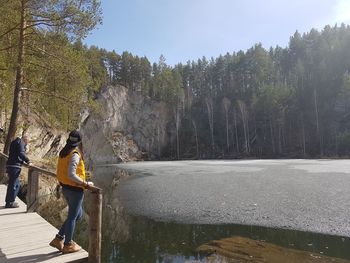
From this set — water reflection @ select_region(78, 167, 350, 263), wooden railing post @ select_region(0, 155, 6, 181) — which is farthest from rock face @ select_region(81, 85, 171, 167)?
water reflection @ select_region(78, 167, 350, 263)

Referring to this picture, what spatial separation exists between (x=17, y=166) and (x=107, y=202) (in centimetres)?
1027

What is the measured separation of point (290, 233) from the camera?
41.8 ft

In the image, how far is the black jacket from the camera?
10594 mm

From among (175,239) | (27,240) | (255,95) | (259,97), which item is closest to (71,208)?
(27,240)

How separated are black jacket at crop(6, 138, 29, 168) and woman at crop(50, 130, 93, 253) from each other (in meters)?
4.67

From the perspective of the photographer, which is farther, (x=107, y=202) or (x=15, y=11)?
(x=107, y=202)

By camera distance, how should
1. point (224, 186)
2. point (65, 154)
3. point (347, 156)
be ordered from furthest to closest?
point (347, 156), point (224, 186), point (65, 154)

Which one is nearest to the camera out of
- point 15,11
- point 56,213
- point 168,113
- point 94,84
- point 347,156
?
point 15,11

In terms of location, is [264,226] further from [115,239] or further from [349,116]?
[349,116]

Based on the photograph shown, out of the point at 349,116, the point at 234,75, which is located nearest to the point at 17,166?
the point at 349,116

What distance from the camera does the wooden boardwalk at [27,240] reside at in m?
6.34

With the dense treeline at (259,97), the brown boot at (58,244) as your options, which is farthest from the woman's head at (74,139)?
the dense treeline at (259,97)

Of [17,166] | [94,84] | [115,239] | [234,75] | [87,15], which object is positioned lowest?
[115,239]

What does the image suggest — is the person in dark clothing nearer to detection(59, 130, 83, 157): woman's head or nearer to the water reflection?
the water reflection
